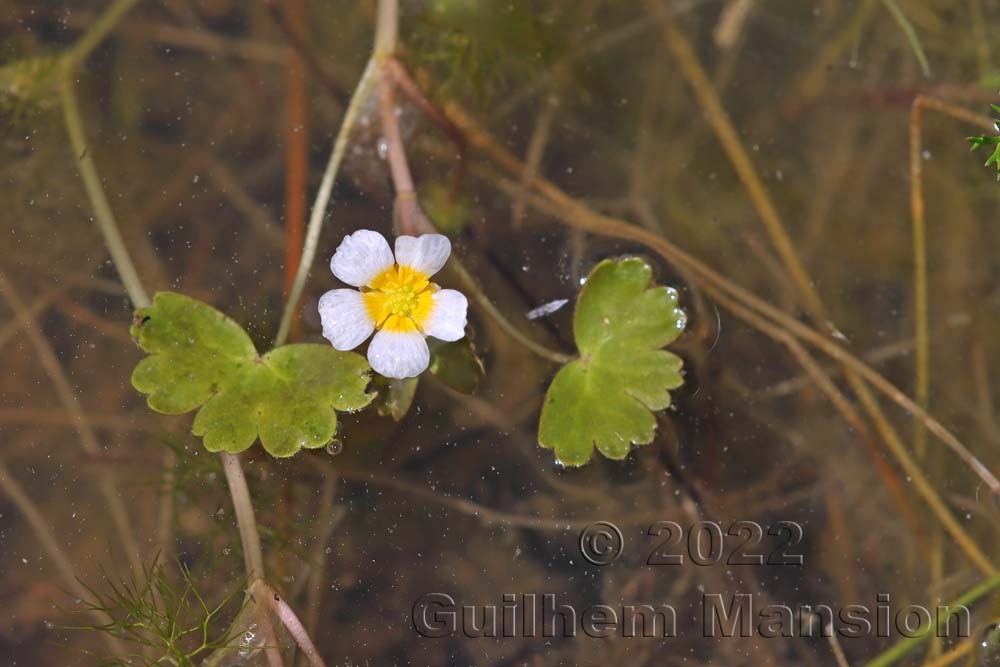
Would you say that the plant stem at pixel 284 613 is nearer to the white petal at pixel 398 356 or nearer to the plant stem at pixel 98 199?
the white petal at pixel 398 356

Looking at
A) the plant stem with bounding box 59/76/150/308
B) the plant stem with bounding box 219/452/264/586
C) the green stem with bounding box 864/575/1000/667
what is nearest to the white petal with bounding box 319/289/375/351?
the plant stem with bounding box 219/452/264/586

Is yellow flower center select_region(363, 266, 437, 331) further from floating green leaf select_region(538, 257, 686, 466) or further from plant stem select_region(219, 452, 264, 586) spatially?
plant stem select_region(219, 452, 264, 586)

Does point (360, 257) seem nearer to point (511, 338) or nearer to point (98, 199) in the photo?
point (511, 338)

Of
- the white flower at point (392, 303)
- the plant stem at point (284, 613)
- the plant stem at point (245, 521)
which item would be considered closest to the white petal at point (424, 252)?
the white flower at point (392, 303)

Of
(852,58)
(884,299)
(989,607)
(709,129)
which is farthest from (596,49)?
(989,607)

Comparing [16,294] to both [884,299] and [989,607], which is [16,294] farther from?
[989,607]
